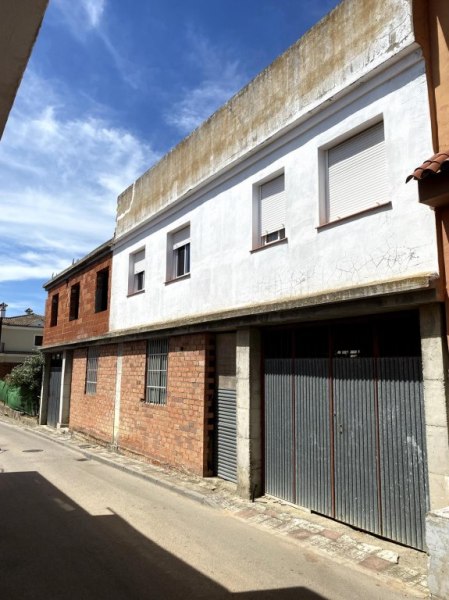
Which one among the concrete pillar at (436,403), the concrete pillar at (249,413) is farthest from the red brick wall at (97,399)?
the concrete pillar at (436,403)

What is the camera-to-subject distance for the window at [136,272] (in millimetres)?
13117

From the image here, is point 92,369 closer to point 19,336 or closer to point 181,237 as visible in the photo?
point 181,237

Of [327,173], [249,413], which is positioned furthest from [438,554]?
[327,173]

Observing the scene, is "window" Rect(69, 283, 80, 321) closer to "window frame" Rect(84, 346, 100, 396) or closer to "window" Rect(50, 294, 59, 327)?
"window" Rect(50, 294, 59, 327)

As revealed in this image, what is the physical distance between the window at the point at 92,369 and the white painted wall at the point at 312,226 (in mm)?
5041

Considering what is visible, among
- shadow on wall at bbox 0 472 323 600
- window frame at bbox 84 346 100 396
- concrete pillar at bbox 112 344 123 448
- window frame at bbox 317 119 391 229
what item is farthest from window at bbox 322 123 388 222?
window frame at bbox 84 346 100 396

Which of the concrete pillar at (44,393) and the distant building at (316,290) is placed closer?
the distant building at (316,290)

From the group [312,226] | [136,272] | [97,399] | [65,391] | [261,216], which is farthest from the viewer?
[65,391]

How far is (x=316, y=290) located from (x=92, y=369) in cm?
1065

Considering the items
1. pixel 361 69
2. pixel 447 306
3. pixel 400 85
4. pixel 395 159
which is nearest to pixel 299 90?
pixel 361 69

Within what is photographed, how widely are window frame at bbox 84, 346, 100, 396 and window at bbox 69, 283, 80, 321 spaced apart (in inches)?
109

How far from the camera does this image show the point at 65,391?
17781 millimetres

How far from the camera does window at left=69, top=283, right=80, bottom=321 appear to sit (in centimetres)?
1825

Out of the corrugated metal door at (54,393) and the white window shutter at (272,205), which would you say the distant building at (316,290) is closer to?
the white window shutter at (272,205)
